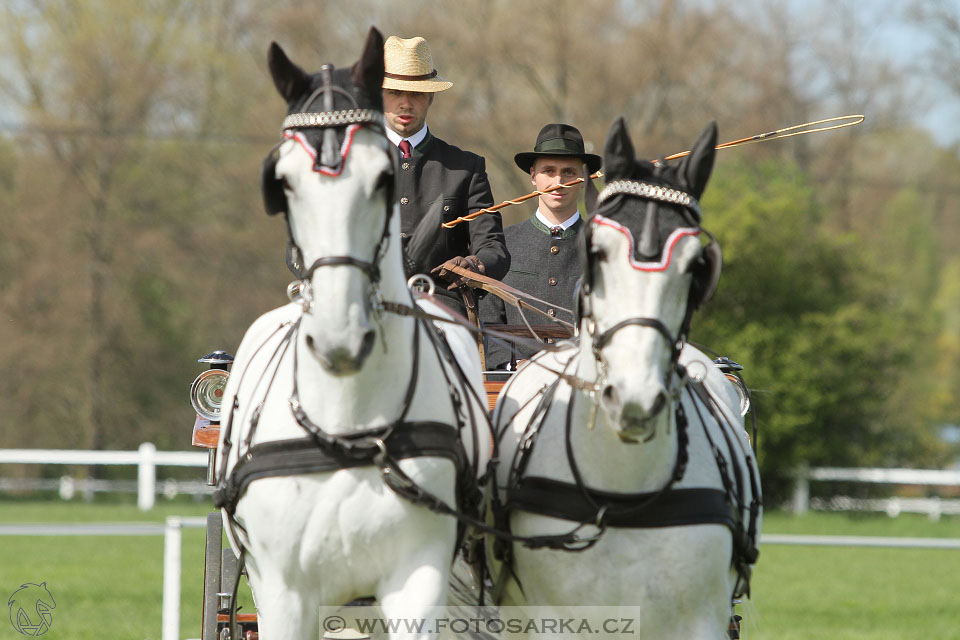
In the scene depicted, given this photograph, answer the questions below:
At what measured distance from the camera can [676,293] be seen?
360 cm

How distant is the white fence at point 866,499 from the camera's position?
69.2 feet

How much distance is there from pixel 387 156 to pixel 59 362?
973 inches

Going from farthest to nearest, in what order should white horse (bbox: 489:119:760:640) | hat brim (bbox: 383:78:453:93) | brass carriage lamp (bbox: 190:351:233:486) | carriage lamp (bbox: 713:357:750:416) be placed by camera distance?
hat brim (bbox: 383:78:453:93) → carriage lamp (bbox: 713:357:750:416) → brass carriage lamp (bbox: 190:351:233:486) → white horse (bbox: 489:119:760:640)

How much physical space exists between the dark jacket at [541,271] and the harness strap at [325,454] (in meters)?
2.22

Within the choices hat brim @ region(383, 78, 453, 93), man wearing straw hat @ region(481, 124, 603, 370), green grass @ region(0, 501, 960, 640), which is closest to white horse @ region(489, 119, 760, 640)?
green grass @ region(0, 501, 960, 640)

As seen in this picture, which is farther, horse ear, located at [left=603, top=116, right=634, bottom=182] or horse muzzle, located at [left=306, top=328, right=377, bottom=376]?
horse ear, located at [left=603, top=116, right=634, bottom=182]

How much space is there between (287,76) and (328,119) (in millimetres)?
260

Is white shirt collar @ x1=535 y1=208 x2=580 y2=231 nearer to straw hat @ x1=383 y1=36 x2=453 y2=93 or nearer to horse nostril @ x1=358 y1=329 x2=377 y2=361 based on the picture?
straw hat @ x1=383 y1=36 x2=453 y2=93

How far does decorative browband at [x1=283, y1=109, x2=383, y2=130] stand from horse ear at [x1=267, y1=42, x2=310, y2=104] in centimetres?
14

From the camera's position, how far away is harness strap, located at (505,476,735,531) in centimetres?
391

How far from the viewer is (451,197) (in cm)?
569

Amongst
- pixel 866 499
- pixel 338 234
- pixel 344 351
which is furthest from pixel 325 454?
pixel 866 499

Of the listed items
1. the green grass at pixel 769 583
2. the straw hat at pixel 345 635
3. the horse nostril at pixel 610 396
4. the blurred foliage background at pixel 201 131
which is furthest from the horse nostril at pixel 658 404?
the blurred foliage background at pixel 201 131

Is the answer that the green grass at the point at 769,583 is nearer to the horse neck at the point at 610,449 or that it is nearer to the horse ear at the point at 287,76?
the horse neck at the point at 610,449
